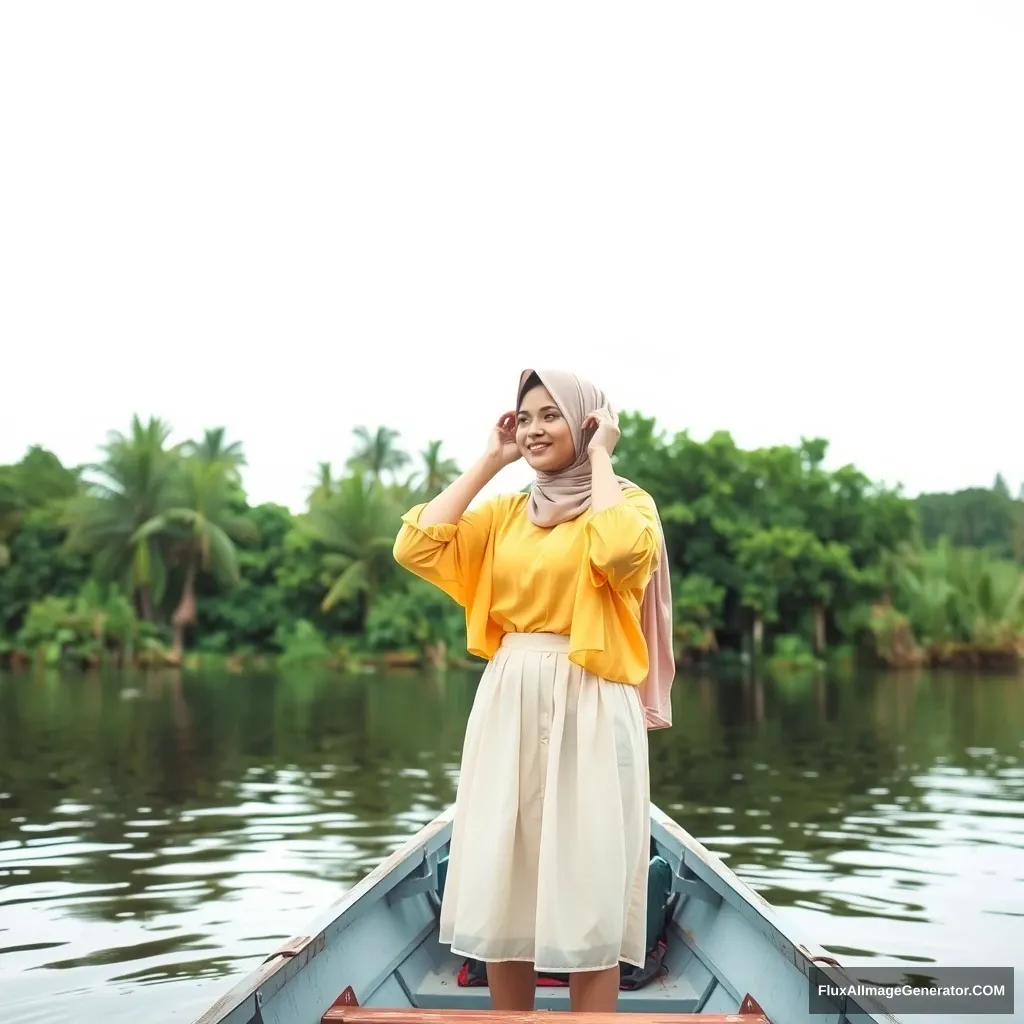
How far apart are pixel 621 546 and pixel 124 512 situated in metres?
36.8

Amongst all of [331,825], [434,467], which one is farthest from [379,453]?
[331,825]

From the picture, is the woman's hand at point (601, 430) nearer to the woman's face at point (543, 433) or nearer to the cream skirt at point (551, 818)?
the woman's face at point (543, 433)

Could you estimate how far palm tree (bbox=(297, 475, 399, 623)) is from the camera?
126 ft

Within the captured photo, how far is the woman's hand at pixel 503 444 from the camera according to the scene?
9.31 feet

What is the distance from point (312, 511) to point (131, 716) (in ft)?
67.7

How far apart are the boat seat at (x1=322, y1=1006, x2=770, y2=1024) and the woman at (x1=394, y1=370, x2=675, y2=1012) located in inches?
3.9

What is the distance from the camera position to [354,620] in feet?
133

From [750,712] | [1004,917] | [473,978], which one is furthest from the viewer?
[750,712]

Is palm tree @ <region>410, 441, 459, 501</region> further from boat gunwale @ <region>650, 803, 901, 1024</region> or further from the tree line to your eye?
boat gunwale @ <region>650, 803, 901, 1024</region>

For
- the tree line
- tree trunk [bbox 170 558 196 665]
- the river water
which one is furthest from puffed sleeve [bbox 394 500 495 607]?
tree trunk [bbox 170 558 196 665]

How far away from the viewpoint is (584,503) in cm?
274

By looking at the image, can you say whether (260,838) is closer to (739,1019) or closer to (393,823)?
(393,823)

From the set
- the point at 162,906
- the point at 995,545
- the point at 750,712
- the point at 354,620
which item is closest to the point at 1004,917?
the point at 162,906

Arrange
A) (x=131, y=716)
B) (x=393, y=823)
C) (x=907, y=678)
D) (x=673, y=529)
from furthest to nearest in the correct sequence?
(x=673, y=529), (x=907, y=678), (x=131, y=716), (x=393, y=823)
